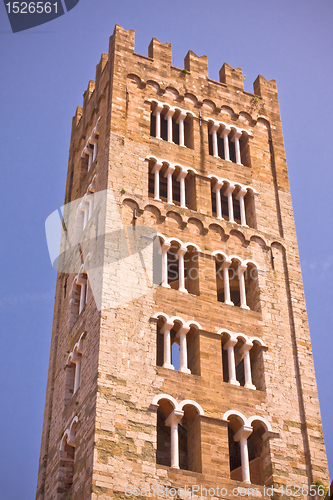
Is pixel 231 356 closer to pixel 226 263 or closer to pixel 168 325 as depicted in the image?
pixel 168 325

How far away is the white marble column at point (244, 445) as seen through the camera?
26.4 m

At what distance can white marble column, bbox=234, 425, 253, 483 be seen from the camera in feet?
86.6

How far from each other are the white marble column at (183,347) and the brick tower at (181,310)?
0.06 meters

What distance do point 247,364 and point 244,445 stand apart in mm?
3233

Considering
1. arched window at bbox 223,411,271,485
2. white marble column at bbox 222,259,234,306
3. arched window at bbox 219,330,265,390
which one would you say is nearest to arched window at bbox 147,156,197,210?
white marble column at bbox 222,259,234,306

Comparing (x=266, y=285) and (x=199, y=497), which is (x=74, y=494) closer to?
(x=199, y=497)

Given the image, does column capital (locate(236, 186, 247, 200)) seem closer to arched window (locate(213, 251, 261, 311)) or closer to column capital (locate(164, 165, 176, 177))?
column capital (locate(164, 165, 176, 177))

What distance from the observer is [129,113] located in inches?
1382

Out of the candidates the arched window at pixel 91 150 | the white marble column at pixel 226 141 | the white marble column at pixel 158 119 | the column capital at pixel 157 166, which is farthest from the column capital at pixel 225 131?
the arched window at pixel 91 150

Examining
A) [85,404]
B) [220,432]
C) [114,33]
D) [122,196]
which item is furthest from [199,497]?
[114,33]

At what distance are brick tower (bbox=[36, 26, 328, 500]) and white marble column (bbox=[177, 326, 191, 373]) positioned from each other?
0.19ft

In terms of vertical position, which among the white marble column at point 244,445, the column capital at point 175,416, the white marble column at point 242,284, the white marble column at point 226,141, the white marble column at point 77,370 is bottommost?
the white marble column at point 244,445

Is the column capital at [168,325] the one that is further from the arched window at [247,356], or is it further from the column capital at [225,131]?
the column capital at [225,131]

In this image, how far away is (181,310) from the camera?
96.3 feet
